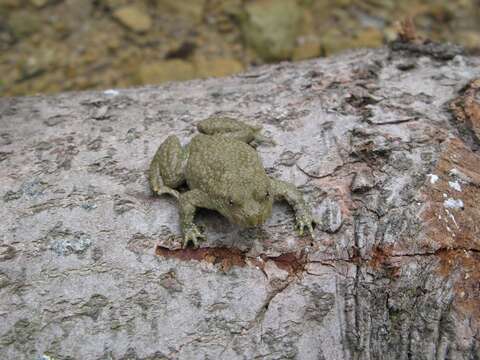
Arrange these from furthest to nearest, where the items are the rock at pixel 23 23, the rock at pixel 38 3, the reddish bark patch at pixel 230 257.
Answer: the rock at pixel 38 3, the rock at pixel 23 23, the reddish bark patch at pixel 230 257

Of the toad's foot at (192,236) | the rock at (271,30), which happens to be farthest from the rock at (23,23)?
the toad's foot at (192,236)

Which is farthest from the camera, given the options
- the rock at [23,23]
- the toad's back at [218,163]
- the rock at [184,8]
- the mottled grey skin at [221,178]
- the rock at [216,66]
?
the rock at [184,8]

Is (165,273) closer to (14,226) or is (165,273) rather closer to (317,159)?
(14,226)

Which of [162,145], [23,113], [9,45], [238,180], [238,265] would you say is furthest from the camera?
[9,45]

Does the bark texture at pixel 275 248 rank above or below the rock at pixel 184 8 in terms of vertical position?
below

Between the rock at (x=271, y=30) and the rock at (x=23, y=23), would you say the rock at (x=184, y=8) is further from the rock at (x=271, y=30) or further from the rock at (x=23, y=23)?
the rock at (x=23, y=23)

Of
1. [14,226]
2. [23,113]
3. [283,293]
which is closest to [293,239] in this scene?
[283,293]

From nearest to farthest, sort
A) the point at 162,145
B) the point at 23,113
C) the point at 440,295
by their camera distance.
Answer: the point at 440,295, the point at 162,145, the point at 23,113
